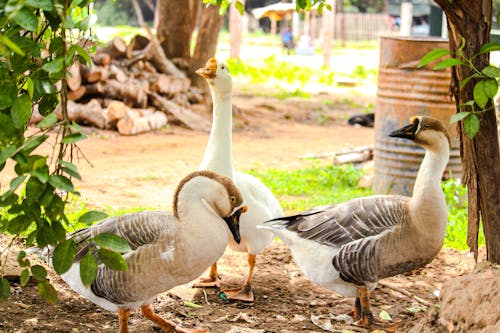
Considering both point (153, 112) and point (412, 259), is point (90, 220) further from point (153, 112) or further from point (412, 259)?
point (153, 112)

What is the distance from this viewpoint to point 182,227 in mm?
3768

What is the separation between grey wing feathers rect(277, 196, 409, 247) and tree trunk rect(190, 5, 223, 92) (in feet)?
29.7

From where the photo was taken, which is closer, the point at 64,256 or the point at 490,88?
the point at 64,256

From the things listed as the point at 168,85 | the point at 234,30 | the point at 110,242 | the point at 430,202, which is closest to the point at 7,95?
the point at 110,242

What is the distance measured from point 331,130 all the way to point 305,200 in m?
5.50

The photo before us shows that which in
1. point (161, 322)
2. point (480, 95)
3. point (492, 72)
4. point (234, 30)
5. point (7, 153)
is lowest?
point (161, 322)

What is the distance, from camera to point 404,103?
299 inches

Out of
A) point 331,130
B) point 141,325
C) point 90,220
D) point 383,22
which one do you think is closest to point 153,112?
point 331,130

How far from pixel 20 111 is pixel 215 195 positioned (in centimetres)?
158

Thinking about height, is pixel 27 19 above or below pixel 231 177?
above

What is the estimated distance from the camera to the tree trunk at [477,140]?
4.04m

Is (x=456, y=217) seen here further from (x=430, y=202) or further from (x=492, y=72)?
(x=492, y=72)

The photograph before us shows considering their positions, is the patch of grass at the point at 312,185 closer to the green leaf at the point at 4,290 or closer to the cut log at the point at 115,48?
the cut log at the point at 115,48

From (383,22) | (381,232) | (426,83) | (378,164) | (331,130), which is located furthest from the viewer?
(383,22)
